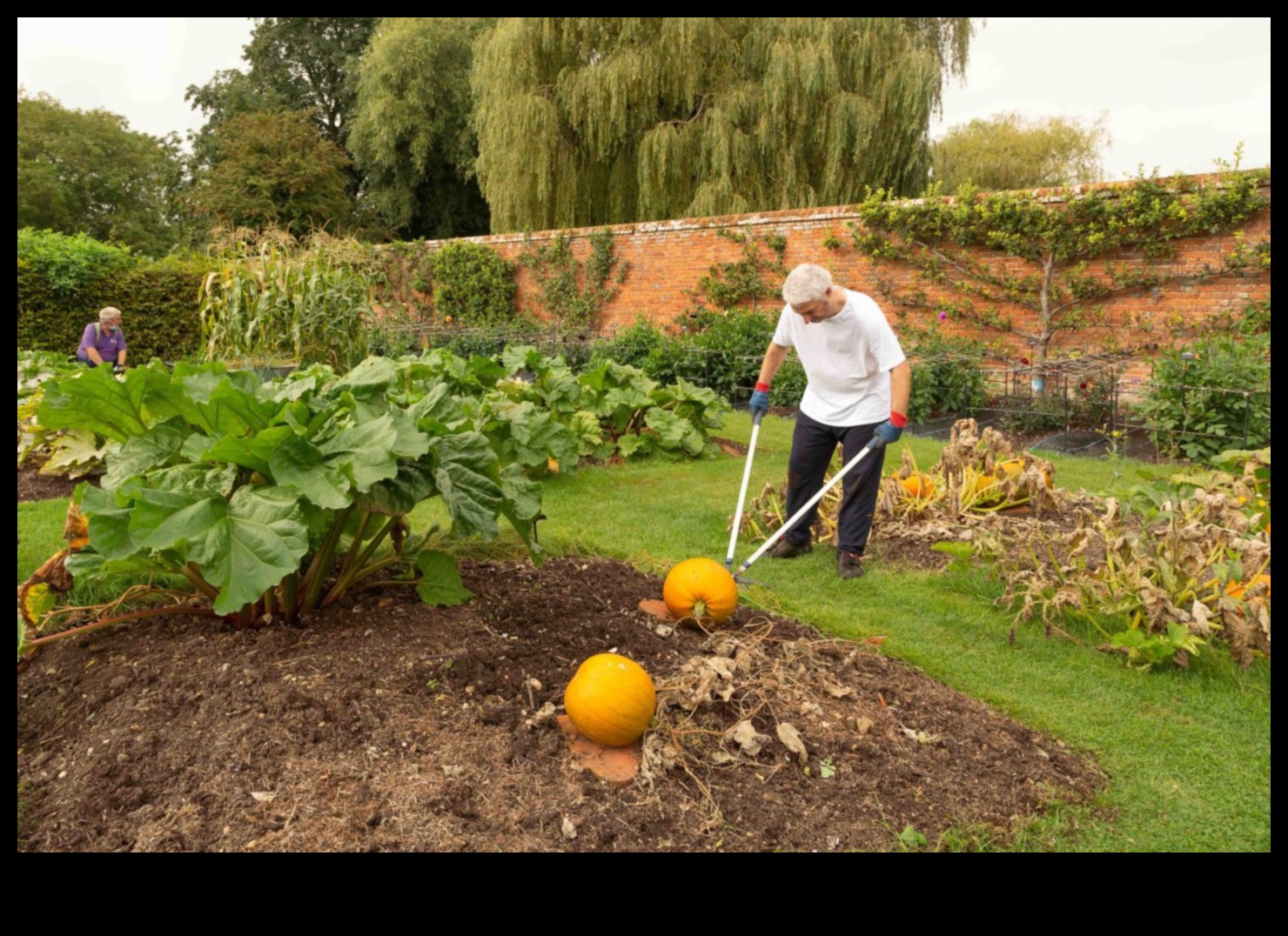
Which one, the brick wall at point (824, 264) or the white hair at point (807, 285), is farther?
the brick wall at point (824, 264)

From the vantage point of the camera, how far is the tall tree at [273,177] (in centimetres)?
2448

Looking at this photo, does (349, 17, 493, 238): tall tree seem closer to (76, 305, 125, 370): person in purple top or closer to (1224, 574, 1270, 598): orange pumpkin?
(76, 305, 125, 370): person in purple top

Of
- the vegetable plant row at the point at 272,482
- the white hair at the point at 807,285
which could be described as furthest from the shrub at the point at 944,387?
the vegetable plant row at the point at 272,482

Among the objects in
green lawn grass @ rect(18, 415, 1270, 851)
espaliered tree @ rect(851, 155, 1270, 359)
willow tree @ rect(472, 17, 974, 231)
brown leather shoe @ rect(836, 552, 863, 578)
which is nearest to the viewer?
green lawn grass @ rect(18, 415, 1270, 851)

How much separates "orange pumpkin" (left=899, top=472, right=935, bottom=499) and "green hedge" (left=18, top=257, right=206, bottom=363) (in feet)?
45.5

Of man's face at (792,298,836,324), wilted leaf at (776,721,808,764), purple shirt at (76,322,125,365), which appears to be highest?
man's face at (792,298,836,324)

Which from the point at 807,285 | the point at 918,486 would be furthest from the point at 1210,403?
the point at 807,285

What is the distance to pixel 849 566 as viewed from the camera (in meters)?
4.62

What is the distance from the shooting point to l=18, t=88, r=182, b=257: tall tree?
33500mm

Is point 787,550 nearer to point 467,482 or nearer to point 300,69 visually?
point 467,482

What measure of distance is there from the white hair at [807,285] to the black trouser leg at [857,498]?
0.81m

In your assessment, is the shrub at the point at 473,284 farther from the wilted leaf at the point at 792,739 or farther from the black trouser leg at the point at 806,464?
the wilted leaf at the point at 792,739

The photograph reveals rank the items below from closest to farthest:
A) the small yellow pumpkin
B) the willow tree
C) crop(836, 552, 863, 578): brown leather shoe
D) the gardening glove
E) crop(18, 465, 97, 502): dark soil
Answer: the gardening glove → crop(836, 552, 863, 578): brown leather shoe → the small yellow pumpkin → crop(18, 465, 97, 502): dark soil → the willow tree

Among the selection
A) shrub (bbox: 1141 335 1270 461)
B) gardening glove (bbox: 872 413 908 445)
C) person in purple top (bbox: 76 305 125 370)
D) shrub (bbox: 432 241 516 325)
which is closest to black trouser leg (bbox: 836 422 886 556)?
gardening glove (bbox: 872 413 908 445)
